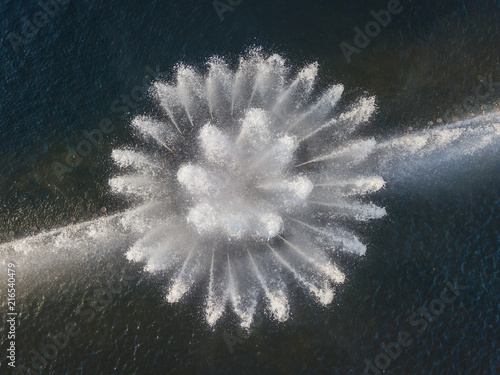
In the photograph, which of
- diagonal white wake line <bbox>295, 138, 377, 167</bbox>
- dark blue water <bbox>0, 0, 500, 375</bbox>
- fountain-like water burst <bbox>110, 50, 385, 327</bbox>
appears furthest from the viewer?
diagonal white wake line <bbox>295, 138, 377, 167</bbox>

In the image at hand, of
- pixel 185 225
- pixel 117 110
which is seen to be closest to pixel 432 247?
pixel 185 225

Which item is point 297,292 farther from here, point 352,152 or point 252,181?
point 352,152

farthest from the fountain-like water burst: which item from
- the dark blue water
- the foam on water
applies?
the dark blue water

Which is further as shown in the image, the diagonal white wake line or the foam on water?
the diagonal white wake line

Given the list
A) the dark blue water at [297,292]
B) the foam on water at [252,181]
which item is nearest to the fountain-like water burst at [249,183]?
the foam on water at [252,181]

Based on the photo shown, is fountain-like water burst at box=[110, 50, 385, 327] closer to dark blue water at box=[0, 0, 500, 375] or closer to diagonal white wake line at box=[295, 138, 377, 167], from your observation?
diagonal white wake line at box=[295, 138, 377, 167]

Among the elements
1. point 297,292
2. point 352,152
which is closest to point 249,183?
point 352,152
